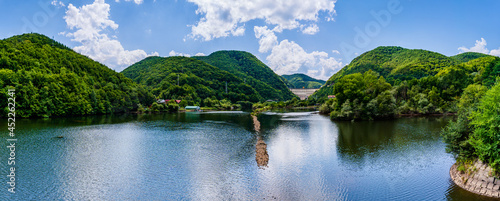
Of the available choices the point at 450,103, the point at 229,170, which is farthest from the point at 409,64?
the point at 229,170

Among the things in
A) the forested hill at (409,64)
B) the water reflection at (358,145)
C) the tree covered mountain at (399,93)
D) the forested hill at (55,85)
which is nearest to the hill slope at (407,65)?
the forested hill at (409,64)

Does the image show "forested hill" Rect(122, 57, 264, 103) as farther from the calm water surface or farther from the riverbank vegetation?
the riverbank vegetation

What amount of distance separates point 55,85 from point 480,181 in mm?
86348

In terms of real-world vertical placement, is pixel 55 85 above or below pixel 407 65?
below

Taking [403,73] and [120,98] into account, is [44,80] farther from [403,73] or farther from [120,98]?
[403,73]

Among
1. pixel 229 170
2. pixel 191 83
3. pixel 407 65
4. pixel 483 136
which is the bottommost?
pixel 229 170

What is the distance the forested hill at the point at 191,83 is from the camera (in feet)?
488

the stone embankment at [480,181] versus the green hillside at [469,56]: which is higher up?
the green hillside at [469,56]

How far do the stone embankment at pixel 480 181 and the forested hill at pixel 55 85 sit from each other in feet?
253

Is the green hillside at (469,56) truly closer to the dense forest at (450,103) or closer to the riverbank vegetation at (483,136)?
the dense forest at (450,103)

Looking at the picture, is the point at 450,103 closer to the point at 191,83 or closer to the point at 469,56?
the point at 191,83

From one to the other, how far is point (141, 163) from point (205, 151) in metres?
6.91

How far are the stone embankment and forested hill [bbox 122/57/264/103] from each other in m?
131

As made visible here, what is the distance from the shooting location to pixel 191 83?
167 m
